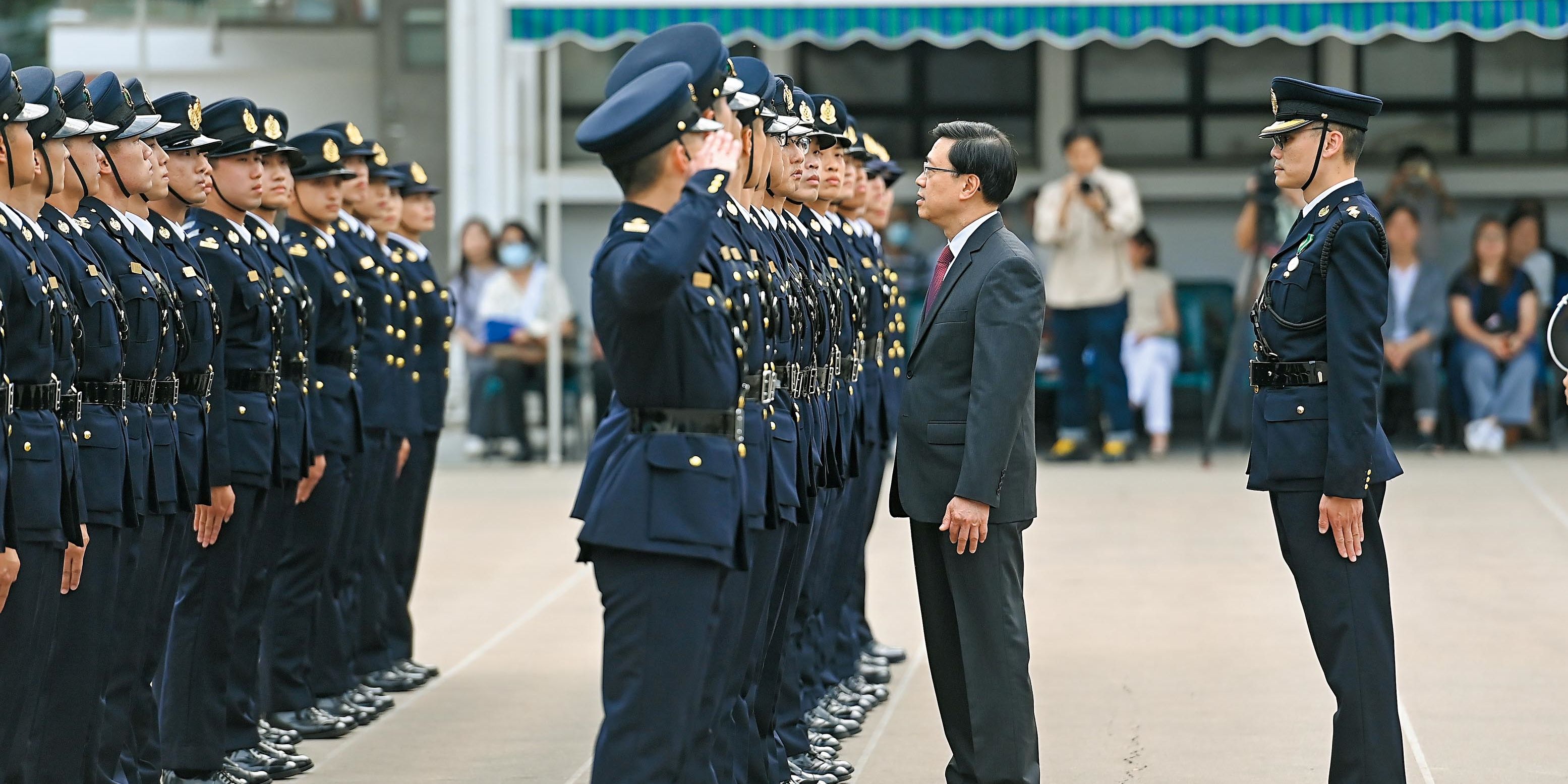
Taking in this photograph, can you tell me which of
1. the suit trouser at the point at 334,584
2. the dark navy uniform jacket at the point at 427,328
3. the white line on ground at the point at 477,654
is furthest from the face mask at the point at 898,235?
the suit trouser at the point at 334,584

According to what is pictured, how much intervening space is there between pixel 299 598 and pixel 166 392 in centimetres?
131

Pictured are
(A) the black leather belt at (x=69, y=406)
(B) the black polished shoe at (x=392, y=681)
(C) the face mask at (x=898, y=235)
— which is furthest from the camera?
(C) the face mask at (x=898, y=235)

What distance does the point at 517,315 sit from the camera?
515 inches

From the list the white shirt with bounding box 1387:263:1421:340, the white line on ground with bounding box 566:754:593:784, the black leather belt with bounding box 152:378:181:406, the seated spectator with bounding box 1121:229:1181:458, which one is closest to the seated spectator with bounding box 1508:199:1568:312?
the white shirt with bounding box 1387:263:1421:340

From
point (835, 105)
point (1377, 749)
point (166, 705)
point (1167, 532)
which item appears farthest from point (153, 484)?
point (1167, 532)

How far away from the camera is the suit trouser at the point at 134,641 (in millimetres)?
4785

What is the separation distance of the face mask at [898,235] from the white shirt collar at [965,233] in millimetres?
8735

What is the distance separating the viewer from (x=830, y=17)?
38.2ft

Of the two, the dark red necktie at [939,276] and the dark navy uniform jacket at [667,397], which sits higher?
the dark red necktie at [939,276]

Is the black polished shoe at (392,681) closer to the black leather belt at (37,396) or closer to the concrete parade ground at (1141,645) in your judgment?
the concrete parade ground at (1141,645)

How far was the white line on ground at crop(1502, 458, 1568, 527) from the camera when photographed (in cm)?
1033

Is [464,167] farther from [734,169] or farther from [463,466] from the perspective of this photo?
[734,169]

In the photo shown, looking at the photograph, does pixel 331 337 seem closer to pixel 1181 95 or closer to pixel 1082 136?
pixel 1082 136

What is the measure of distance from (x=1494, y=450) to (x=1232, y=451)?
5.41 feet
